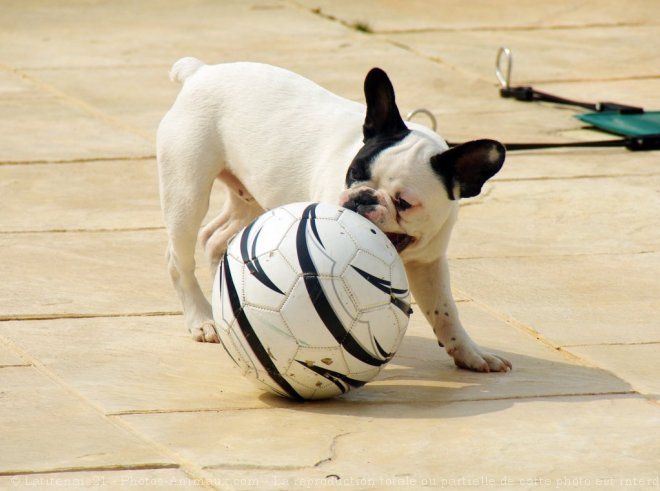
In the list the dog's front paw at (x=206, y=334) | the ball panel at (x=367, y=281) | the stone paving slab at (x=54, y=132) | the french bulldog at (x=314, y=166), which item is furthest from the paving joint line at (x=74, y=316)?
the stone paving slab at (x=54, y=132)

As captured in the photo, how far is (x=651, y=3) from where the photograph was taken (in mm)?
16875

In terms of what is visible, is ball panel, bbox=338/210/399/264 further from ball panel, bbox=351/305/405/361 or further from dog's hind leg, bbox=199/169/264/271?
dog's hind leg, bbox=199/169/264/271

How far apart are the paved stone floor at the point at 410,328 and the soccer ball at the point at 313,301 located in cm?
21

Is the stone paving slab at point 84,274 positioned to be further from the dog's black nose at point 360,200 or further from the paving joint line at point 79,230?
the dog's black nose at point 360,200

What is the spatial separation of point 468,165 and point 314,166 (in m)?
0.79

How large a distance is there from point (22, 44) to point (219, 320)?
9.75m

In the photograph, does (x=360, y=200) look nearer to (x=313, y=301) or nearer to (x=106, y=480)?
(x=313, y=301)

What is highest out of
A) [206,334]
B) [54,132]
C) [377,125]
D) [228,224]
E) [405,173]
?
[377,125]

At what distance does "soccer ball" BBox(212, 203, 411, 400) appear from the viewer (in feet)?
16.9

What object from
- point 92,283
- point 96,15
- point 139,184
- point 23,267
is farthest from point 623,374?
point 96,15

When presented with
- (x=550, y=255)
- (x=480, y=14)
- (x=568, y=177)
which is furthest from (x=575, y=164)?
(x=480, y=14)

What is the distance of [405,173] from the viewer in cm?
550

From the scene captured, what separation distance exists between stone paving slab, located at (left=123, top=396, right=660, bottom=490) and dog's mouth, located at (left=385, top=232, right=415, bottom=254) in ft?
2.21

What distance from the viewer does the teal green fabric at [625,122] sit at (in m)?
10.6
